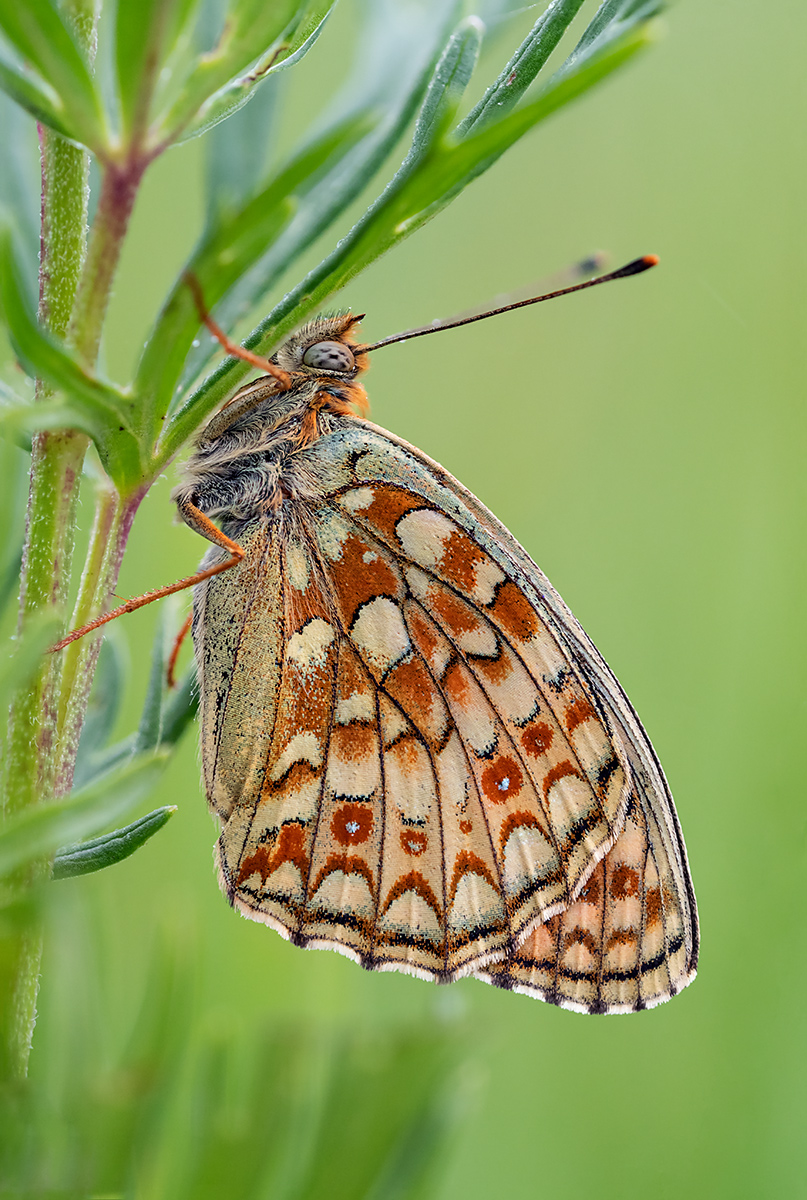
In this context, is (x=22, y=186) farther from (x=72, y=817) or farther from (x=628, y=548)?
(x=628, y=548)

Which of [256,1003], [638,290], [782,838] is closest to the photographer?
[256,1003]

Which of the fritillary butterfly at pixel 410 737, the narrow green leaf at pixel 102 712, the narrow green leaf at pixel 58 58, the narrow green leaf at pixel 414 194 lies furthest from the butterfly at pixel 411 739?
the narrow green leaf at pixel 58 58

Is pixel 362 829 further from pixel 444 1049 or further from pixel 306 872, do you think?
pixel 444 1049

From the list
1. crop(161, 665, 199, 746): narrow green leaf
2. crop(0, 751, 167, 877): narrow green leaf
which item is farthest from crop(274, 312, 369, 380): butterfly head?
crop(0, 751, 167, 877): narrow green leaf

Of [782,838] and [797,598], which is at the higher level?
[797,598]

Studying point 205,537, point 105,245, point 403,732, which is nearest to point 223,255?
point 105,245

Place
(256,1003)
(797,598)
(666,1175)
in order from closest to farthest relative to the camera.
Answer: (256,1003)
(666,1175)
(797,598)

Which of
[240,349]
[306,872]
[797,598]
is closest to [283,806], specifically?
[306,872]

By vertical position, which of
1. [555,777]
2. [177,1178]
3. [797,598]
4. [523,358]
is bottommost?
[177,1178]
